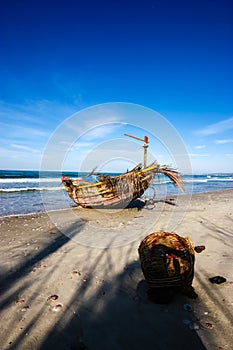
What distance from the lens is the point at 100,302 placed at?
3205 millimetres

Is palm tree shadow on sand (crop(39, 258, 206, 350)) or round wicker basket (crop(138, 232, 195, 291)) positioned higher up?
round wicker basket (crop(138, 232, 195, 291))

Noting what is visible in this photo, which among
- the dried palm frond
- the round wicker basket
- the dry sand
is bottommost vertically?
the dry sand

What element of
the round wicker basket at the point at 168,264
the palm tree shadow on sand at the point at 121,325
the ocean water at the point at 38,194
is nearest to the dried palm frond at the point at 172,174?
the ocean water at the point at 38,194

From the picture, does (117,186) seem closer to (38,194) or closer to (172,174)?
(172,174)

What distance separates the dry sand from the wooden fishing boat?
18.3ft

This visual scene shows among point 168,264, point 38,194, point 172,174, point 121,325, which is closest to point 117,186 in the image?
point 172,174

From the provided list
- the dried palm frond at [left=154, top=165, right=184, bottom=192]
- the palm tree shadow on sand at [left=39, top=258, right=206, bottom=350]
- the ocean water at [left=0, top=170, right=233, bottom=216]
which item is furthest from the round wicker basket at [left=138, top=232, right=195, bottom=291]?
the ocean water at [left=0, top=170, right=233, bottom=216]

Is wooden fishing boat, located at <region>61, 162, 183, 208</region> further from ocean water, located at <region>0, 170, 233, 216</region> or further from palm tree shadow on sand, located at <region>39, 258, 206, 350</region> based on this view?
palm tree shadow on sand, located at <region>39, 258, 206, 350</region>

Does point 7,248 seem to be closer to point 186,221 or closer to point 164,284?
point 164,284

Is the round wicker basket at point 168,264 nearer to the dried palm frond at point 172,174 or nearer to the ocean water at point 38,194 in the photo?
the dried palm frond at point 172,174

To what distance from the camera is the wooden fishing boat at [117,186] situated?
37.8 feet

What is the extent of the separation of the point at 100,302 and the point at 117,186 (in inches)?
334

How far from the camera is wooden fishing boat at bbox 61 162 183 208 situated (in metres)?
11.5

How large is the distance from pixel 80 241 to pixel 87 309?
3200 millimetres
